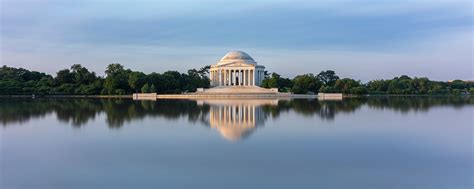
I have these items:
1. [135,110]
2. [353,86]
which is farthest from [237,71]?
[135,110]

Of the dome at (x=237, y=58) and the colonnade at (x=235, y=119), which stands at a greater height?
the dome at (x=237, y=58)

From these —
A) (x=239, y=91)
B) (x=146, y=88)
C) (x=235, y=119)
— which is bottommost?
(x=235, y=119)

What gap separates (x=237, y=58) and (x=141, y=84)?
23.5m

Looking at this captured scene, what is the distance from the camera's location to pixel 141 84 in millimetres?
75875

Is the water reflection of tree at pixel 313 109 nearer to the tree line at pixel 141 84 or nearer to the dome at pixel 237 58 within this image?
the tree line at pixel 141 84

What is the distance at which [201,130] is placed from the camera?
56.0 ft

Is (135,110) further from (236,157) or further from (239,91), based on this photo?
(239,91)

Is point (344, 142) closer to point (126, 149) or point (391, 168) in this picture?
point (391, 168)

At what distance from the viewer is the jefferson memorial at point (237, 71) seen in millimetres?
91812

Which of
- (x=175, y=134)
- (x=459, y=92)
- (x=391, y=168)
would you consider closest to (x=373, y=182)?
(x=391, y=168)

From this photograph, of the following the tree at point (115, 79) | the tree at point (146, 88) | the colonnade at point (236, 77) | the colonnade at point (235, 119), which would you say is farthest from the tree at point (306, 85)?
the colonnade at point (235, 119)

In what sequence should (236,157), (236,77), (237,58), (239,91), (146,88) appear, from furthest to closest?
(236,77)
(237,58)
(239,91)
(146,88)
(236,157)

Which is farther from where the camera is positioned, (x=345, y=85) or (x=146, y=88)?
(x=345, y=85)

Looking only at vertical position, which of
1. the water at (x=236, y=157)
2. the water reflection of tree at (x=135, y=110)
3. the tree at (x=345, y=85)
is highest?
the tree at (x=345, y=85)
